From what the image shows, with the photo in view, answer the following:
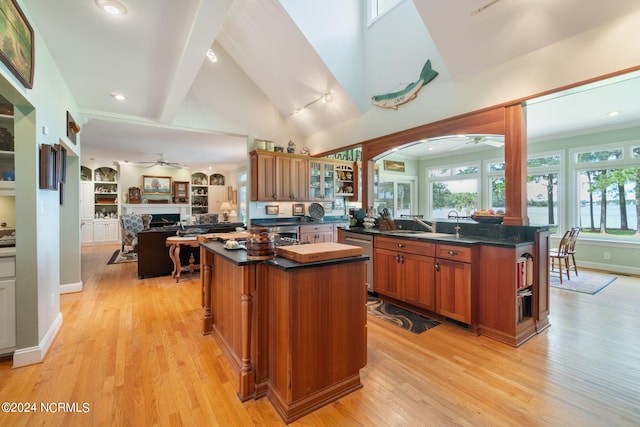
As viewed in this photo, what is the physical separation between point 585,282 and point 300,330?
17.1 ft

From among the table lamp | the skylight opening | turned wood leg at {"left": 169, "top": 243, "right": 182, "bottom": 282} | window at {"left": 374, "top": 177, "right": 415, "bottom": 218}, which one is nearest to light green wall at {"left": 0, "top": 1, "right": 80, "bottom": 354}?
turned wood leg at {"left": 169, "top": 243, "right": 182, "bottom": 282}

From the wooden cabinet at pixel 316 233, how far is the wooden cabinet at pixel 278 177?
0.68 m

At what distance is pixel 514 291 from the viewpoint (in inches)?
97.4

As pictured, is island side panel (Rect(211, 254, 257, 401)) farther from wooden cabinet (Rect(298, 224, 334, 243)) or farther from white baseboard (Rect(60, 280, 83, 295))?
wooden cabinet (Rect(298, 224, 334, 243))

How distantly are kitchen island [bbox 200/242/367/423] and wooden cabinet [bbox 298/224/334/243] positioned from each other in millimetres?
3764

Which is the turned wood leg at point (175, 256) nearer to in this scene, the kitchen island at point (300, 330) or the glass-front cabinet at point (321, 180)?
the glass-front cabinet at point (321, 180)

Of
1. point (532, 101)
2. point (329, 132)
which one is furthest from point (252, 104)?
point (532, 101)

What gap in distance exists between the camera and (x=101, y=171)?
30.2 ft

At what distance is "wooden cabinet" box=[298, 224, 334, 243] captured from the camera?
5785 millimetres

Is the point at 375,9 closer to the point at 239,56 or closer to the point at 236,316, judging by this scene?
the point at 239,56

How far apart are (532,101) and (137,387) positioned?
13.5 ft

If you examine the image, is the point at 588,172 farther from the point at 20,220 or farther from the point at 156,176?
the point at 156,176

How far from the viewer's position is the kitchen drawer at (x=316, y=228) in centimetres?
576

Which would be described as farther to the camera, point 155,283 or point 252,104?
point 252,104
